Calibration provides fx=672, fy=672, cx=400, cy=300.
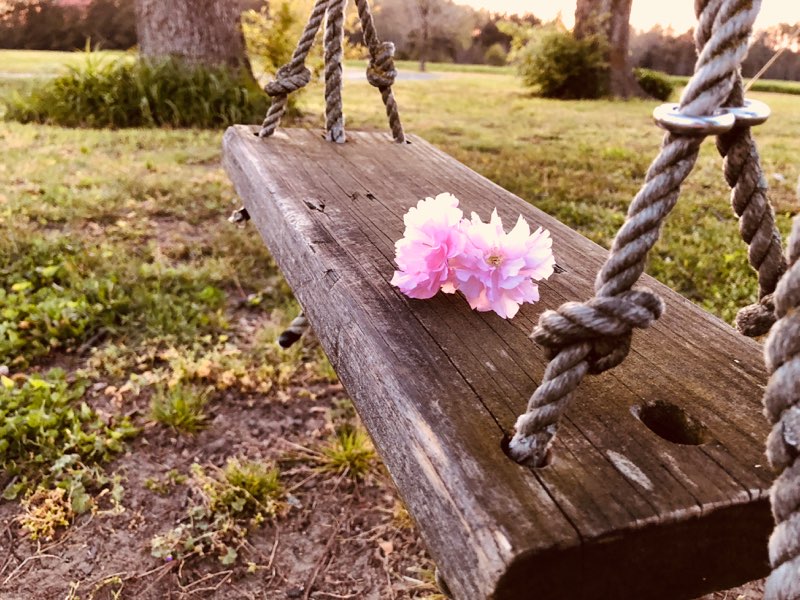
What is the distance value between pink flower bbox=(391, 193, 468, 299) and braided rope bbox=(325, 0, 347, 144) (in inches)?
48.0

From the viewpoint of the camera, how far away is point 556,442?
37.0 inches

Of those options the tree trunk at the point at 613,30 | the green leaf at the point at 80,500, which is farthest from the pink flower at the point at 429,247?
the tree trunk at the point at 613,30

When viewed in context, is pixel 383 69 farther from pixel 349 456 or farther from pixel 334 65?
pixel 349 456

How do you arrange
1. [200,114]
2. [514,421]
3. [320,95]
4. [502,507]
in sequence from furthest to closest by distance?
[320,95] → [200,114] → [514,421] → [502,507]

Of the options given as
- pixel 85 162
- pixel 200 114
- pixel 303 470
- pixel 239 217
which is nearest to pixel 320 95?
pixel 200 114

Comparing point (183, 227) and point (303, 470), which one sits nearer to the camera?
point (303, 470)

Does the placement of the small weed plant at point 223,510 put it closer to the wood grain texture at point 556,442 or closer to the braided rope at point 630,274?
the wood grain texture at point 556,442

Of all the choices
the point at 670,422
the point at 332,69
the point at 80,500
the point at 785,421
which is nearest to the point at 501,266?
the point at 670,422

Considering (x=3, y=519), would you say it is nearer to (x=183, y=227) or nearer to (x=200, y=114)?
(x=183, y=227)

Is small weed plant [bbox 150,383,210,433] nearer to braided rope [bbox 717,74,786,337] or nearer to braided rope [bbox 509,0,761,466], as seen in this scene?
braided rope [bbox 509,0,761,466]

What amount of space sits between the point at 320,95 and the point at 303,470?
912 cm

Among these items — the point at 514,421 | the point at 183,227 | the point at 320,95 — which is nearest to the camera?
the point at 514,421

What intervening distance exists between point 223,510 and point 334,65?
1586 mm

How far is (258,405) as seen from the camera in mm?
2686
